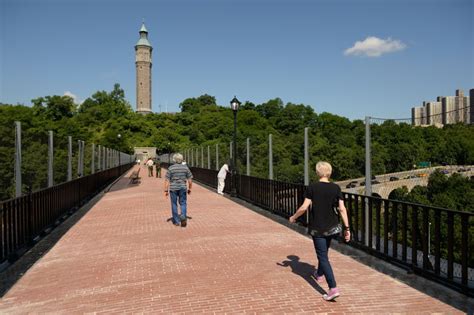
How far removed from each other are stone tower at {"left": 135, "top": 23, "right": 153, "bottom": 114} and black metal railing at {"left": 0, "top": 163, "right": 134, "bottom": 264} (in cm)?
13449

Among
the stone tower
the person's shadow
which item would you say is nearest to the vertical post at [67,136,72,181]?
the person's shadow

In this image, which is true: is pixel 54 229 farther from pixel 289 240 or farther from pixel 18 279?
pixel 289 240

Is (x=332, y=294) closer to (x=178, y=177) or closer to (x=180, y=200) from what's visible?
(x=180, y=200)

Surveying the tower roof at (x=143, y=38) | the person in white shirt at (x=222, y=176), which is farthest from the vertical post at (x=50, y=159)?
the tower roof at (x=143, y=38)

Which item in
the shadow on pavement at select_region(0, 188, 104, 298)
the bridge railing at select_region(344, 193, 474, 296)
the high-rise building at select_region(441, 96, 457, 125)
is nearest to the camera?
the bridge railing at select_region(344, 193, 474, 296)

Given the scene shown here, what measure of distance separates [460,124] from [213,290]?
4367mm

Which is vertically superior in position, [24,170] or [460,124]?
[460,124]

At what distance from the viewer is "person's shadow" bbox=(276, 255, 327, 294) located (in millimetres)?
5398

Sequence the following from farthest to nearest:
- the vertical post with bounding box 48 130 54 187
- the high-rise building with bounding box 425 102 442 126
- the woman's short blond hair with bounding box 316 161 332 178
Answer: the vertical post with bounding box 48 130 54 187
the high-rise building with bounding box 425 102 442 126
the woman's short blond hair with bounding box 316 161 332 178

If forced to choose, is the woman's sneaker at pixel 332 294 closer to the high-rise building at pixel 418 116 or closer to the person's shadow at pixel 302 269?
the person's shadow at pixel 302 269

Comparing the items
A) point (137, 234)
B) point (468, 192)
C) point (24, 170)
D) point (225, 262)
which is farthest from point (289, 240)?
point (468, 192)

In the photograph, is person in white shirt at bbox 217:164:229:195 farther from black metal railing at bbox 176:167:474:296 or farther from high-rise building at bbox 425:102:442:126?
high-rise building at bbox 425:102:442:126

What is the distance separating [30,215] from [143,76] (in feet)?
466

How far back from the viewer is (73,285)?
221 inches
